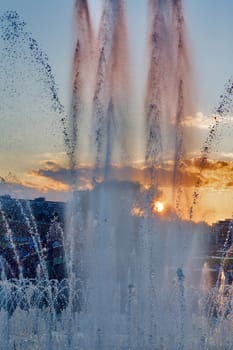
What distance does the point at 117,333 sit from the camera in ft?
84.8

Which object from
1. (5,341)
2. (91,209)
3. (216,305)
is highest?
(91,209)

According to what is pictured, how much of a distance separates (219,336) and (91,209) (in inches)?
643

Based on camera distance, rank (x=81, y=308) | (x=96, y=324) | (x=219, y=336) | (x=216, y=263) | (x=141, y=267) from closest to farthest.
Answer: (x=219, y=336)
(x=96, y=324)
(x=81, y=308)
(x=141, y=267)
(x=216, y=263)

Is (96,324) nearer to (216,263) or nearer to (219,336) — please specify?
(219,336)

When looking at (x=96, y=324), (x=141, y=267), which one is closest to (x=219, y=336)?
(x=96, y=324)

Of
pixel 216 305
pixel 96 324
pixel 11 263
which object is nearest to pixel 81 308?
pixel 96 324

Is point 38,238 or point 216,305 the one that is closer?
point 216,305

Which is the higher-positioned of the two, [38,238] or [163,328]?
[38,238]

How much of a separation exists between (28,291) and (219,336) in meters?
17.1

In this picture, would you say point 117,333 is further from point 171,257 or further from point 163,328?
point 171,257

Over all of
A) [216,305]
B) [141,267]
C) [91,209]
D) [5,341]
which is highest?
[91,209]

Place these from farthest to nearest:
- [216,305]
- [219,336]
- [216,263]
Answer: [216,263] < [216,305] < [219,336]

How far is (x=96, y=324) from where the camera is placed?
27.6 metres

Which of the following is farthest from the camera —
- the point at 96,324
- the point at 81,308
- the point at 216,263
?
the point at 216,263
